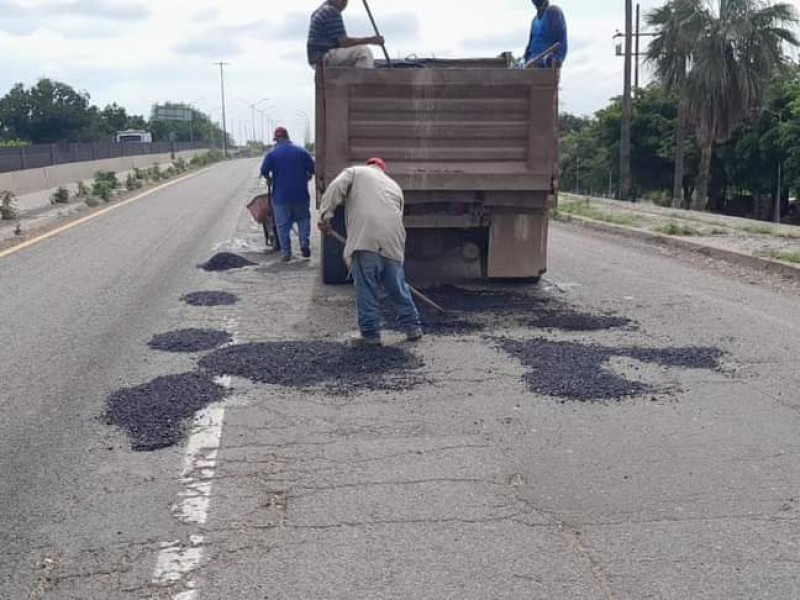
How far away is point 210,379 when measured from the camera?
645 centimetres

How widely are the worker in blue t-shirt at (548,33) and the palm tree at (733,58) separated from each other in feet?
79.8

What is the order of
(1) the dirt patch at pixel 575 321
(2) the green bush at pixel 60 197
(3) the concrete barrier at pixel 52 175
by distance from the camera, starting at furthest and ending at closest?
(3) the concrete barrier at pixel 52 175, (2) the green bush at pixel 60 197, (1) the dirt patch at pixel 575 321

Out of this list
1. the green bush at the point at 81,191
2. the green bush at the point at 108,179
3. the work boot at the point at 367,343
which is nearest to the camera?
the work boot at the point at 367,343

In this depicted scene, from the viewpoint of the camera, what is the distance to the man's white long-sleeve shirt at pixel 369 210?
292 inches

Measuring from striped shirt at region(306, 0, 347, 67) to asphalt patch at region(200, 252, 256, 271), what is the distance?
11.6 feet

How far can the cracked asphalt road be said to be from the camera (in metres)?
3.68

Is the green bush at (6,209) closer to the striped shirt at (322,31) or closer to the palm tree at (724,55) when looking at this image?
the striped shirt at (322,31)

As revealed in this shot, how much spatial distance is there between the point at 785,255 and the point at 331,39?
22.1 feet

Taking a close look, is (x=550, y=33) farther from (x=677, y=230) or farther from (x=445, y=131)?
(x=677, y=230)

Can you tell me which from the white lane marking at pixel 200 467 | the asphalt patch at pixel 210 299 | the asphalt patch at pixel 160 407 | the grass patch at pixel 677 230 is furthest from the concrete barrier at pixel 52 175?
the white lane marking at pixel 200 467

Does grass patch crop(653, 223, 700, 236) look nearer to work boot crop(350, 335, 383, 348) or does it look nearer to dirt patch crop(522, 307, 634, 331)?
dirt patch crop(522, 307, 634, 331)

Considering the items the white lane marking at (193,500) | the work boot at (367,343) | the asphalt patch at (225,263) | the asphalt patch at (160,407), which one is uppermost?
the asphalt patch at (225,263)

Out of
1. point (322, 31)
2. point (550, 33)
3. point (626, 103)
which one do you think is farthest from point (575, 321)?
point (626, 103)

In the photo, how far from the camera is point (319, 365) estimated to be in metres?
6.83
